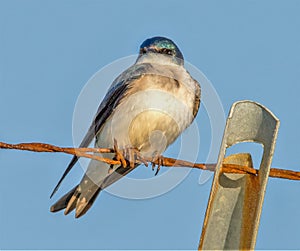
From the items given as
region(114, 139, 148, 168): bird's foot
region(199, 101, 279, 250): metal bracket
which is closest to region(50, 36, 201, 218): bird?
region(114, 139, 148, 168): bird's foot

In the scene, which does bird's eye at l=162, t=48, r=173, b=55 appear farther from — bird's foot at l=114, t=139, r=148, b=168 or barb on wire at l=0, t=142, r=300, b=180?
barb on wire at l=0, t=142, r=300, b=180

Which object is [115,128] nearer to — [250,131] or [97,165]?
[97,165]

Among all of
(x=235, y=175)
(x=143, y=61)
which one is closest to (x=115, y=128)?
(x=143, y=61)

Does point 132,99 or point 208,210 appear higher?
point 132,99

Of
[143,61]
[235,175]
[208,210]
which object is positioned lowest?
[208,210]

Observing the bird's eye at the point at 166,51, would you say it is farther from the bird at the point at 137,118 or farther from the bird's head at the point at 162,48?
the bird at the point at 137,118

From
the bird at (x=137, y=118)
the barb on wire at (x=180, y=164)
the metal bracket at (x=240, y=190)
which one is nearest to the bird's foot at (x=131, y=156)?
the bird at (x=137, y=118)

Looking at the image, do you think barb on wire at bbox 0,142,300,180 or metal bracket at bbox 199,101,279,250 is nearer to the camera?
metal bracket at bbox 199,101,279,250
